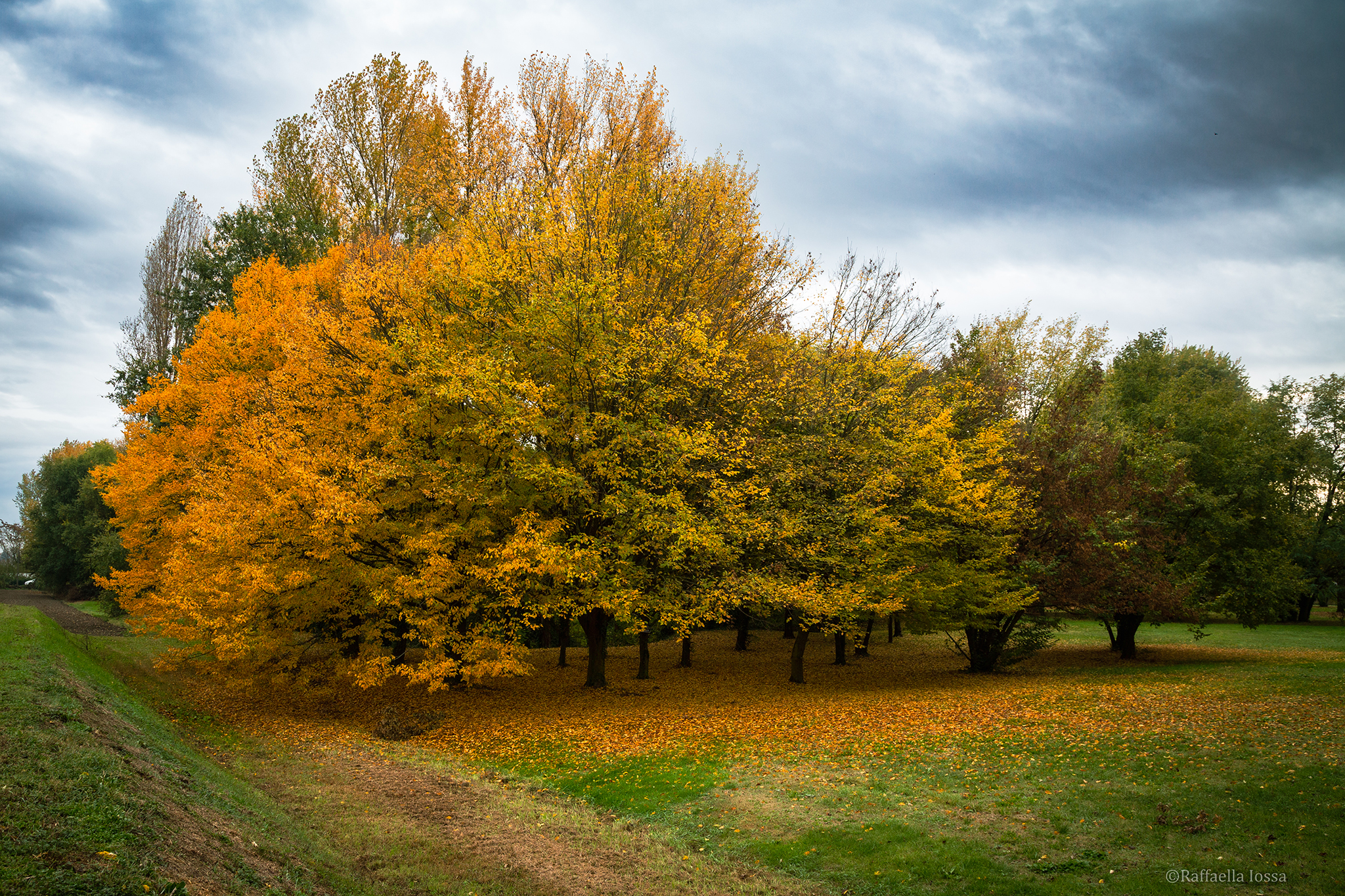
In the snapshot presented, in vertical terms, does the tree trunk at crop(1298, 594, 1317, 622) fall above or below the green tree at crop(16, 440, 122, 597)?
below

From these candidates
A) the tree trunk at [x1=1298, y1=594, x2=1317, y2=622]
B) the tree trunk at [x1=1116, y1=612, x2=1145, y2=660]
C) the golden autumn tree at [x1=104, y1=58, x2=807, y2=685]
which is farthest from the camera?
the tree trunk at [x1=1298, y1=594, x2=1317, y2=622]

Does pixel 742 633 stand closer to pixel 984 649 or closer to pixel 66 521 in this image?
pixel 984 649

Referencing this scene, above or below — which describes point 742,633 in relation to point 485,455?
below

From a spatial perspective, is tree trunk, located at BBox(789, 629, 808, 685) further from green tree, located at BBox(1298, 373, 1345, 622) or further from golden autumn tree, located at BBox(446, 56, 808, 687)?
green tree, located at BBox(1298, 373, 1345, 622)

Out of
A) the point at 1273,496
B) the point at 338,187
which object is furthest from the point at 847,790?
the point at 338,187

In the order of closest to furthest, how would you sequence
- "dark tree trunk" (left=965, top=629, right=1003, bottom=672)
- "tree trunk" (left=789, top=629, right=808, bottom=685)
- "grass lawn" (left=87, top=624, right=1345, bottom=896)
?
"grass lawn" (left=87, top=624, right=1345, bottom=896), "tree trunk" (left=789, top=629, right=808, bottom=685), "dark tree trunk" (left=965, top=629, right=1003, bottom=672)

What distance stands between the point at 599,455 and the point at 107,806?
10.7m

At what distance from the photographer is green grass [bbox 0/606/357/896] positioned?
16.1 feet

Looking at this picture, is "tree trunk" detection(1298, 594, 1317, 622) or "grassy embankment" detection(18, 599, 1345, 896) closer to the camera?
"grassy embankment" detection(18, 599, 1345, 896)

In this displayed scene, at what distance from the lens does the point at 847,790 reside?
999cm

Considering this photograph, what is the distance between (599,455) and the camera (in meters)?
15.8

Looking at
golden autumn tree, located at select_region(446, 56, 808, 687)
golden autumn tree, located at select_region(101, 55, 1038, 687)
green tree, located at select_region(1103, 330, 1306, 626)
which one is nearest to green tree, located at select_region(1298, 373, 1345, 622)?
green tree, located at select_region(1103, 330, 1306, 626)

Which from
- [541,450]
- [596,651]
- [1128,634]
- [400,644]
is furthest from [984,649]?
[400,644]

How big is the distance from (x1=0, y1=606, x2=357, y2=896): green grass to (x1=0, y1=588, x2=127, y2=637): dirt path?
15.0 m
